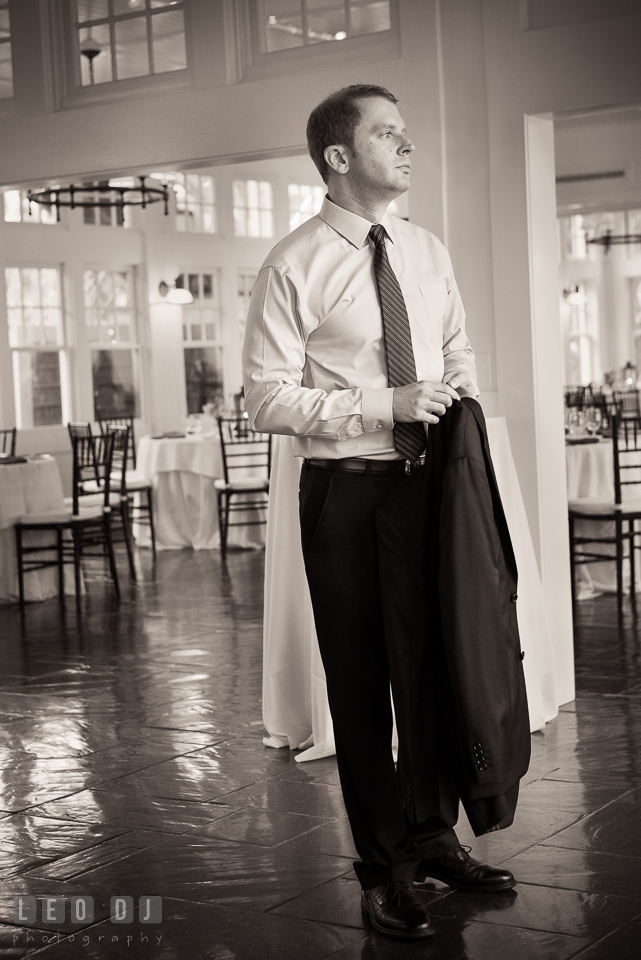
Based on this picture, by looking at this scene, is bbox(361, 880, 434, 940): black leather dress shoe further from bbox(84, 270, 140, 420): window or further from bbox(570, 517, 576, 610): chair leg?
bbox(84, 270, 140, 420): window

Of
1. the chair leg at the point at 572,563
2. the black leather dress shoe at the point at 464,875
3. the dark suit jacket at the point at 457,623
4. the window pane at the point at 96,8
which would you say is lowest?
the black leather dress shoe at the point at 464,875

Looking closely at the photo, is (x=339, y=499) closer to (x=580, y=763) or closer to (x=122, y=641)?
(x=580, y=763)

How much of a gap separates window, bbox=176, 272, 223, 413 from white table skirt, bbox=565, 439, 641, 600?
666 cm

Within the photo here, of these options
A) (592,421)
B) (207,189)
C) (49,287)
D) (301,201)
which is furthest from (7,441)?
(592,421)

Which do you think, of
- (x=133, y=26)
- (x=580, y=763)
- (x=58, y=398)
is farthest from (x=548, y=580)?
(x=58, y=398)

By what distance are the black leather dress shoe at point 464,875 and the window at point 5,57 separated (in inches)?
164

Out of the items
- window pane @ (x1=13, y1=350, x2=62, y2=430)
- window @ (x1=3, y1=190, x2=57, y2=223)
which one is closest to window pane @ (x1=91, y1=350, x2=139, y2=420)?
window pane @ (x1=13, y1=350, x2=62, y2=430)

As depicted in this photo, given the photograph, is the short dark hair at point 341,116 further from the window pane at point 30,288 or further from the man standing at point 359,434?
the window pane at point 30,288

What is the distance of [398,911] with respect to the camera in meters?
2.51

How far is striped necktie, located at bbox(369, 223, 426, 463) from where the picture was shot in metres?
2.50

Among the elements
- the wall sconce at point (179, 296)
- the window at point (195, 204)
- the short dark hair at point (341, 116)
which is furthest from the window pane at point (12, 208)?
the short dark hair at point (341, 116)

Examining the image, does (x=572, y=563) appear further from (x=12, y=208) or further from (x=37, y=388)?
(x=12, y=208)

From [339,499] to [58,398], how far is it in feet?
32.3

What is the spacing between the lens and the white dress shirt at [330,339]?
2.42 m
